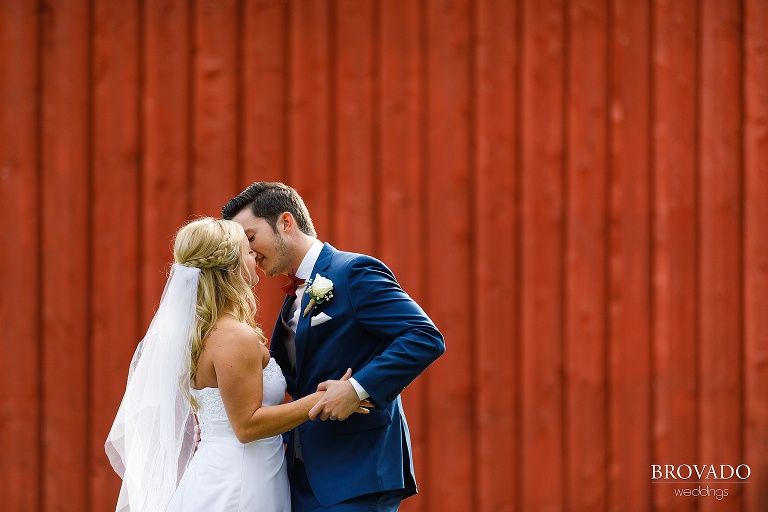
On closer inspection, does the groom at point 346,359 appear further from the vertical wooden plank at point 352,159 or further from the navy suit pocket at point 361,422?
the vertical wooden plank at point 352,159

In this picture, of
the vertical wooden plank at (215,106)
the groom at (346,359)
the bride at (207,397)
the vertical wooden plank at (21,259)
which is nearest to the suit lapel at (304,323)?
the groom at (346,359)

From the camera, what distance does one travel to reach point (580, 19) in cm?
434

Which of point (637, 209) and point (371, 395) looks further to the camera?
point (637, 209)

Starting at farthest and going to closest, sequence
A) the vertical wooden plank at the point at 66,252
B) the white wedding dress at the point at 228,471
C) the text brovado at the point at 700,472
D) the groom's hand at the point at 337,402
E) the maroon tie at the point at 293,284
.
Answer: the text brovado at the point at 700,472, the vertical wooden plank at the point at 66,252, the maroon tie at the point at 293,284, the white wedding dress at the point at 228,471, the groom's hand at the point at 337,402

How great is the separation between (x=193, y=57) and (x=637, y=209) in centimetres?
244

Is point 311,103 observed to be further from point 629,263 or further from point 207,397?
point 207,397

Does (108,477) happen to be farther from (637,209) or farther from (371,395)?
(637,209)

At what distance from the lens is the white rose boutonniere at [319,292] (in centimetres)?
262

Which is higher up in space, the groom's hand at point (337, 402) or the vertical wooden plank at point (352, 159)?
the vertical wooden plank at point (352, 159)

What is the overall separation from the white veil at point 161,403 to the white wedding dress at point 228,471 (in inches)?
2.6

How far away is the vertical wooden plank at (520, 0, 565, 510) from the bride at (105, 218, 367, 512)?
1901mm

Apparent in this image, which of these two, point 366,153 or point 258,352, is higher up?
point 366,153

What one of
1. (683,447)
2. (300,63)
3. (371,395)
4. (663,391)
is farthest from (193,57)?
(683,447)

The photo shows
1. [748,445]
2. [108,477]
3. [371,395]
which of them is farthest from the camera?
[748,445]
